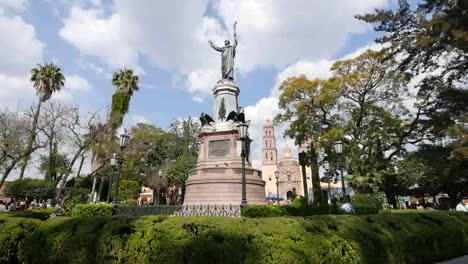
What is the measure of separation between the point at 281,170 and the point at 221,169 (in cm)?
8115

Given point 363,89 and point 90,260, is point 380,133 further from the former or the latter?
point 90,260

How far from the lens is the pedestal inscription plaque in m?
21.5

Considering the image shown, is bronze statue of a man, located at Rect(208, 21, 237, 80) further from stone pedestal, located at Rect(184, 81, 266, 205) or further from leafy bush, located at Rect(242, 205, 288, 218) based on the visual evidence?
leafy bush, located at Rect(242, 205, 288, 218)

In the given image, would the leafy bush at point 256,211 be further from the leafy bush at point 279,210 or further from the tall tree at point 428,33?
the tall tree at point 428,33

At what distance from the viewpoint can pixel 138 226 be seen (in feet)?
20.9

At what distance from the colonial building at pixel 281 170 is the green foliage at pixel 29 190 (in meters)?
58.9

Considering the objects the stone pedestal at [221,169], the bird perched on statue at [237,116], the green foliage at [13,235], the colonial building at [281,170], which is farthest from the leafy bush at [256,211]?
the colonial building at [281,170]

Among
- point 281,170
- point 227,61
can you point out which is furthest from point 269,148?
point 227,61

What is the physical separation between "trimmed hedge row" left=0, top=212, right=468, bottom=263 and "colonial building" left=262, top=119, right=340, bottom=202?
8174 cm

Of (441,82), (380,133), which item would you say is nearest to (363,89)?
(380,133)

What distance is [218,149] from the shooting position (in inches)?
859

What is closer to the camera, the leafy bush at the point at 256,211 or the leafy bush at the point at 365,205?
the leafy bush at the point at 256,211

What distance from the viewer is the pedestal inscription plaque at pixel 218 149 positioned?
21.5 m

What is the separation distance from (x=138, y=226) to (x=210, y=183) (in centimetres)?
1325
